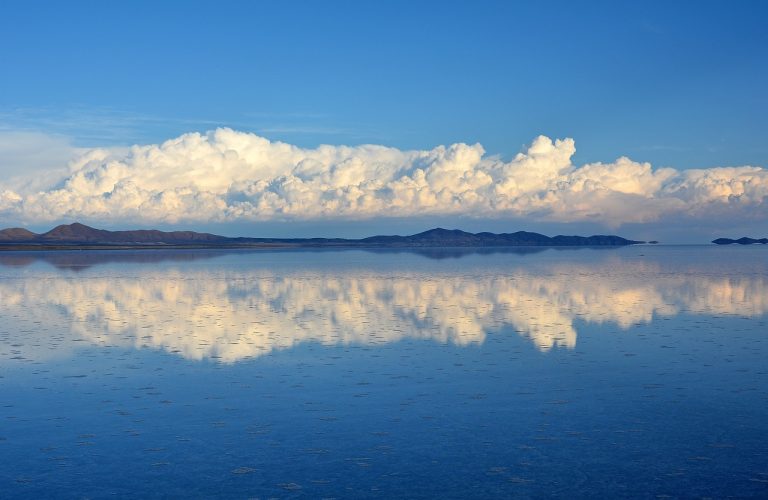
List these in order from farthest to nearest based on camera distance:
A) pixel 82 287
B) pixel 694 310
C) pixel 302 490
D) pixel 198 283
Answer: pixel 198 283 < pixel 82 287 < pixel 694 310 < pixel 302 490

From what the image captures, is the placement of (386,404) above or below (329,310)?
below

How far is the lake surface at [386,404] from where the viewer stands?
39.6ft

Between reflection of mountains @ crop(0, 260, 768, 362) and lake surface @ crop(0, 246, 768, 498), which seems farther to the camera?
reflection of mountains @ crop(0, 260, 768, 362)

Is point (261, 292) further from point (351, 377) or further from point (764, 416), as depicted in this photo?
point (764, 416)

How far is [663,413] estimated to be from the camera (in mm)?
15891

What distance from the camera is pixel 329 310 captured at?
118 feet

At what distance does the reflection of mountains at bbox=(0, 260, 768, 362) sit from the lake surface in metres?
0.26

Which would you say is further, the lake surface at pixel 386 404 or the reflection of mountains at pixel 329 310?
the reflection of mountains at pixel 329 310

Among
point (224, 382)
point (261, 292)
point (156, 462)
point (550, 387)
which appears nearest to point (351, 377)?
point (224, 382)

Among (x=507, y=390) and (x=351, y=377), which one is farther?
(x=351, y=377)

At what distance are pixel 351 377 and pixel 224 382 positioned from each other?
356cm

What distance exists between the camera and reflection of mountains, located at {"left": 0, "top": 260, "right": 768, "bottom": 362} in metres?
26.7

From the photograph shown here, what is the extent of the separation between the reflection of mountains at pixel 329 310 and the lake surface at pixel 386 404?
26 centimetres

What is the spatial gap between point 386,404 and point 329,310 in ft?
63.2
